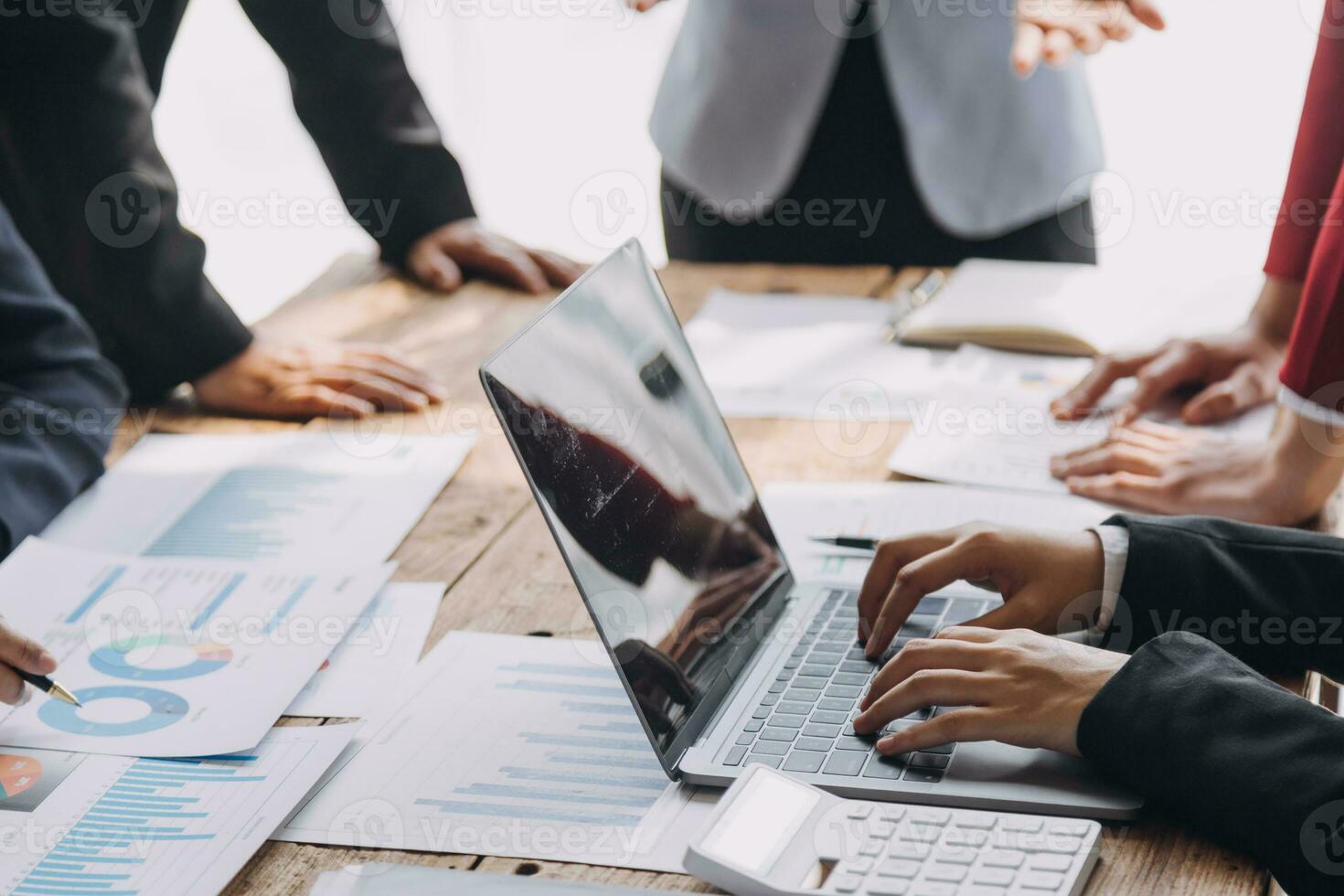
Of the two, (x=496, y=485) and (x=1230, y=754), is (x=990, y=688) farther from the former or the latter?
(x=496, y=485)

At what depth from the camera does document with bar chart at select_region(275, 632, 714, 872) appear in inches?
29.8

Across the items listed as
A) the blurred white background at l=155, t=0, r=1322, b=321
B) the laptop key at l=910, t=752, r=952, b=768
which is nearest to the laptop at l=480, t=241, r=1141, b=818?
the laptop key at l=910, t=752, r=952, b=768

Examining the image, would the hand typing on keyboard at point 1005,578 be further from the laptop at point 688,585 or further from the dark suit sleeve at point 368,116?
the dark suit sleeve at point 368,116

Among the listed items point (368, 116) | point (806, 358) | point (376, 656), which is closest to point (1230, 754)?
point (376, 656)

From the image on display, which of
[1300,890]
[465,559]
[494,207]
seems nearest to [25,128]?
[465,559]

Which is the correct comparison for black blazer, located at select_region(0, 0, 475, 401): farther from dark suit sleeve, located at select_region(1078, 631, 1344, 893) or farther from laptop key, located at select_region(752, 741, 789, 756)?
dark suit sleeve, located at select_region(1078, 631, 1344, 893)

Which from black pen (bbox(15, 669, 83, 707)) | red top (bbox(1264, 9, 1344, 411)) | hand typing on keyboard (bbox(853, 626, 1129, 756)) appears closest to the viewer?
hand typing on keyboard (bbox(853, 626, 1129, 756))

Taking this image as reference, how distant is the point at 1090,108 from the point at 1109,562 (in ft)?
3.20

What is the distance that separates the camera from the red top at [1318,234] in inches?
42.4

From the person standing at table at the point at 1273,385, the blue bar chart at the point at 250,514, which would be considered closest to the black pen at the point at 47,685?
the blue bar chart at the point at 250,514

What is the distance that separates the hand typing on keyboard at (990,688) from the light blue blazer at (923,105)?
38.6 inches

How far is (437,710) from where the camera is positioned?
0.90 m

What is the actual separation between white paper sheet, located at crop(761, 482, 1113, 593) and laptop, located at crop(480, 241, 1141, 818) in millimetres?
62

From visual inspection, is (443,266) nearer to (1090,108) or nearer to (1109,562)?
(1090,108)
